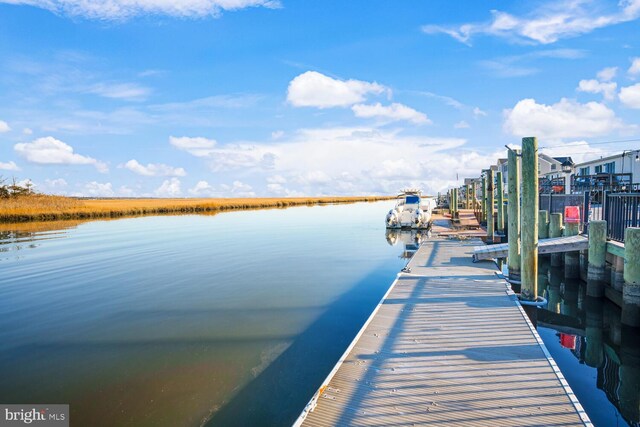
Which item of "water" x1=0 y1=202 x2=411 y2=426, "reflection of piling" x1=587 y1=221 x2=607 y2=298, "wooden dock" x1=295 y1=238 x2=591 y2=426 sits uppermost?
"reflection of piling" x1=587 y1=221 x2=607 y2=298

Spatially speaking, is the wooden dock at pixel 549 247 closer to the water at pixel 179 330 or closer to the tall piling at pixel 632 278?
the tall piling at pixel 632 278

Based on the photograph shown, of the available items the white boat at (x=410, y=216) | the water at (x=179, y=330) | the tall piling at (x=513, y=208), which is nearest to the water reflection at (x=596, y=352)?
the tall piling at (x=513, y=208)

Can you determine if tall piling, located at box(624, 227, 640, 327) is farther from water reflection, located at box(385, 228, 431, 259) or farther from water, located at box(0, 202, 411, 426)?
water reflection, located at box(385, 228, 431, 259)

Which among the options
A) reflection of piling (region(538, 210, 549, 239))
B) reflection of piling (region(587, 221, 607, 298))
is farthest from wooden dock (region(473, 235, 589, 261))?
reflection of piling (region(538, 210, 549, 239))

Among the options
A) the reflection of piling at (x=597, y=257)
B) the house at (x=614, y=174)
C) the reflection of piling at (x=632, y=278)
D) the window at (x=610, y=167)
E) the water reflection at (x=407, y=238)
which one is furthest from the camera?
the window at (x=610, y=167)

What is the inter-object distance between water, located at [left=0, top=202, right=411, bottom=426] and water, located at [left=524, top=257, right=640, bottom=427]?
14.1ft

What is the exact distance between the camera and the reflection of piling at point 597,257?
990cm

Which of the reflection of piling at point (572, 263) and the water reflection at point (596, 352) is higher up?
the reflection of piling at point (572, 263)

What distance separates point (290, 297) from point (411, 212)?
20.9m

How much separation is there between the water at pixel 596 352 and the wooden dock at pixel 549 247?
1.55 metres

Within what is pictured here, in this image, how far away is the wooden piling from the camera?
9.39 meters

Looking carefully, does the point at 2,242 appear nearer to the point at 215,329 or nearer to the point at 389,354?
the point at 215,329

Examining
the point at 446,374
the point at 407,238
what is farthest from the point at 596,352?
the point at 407,238

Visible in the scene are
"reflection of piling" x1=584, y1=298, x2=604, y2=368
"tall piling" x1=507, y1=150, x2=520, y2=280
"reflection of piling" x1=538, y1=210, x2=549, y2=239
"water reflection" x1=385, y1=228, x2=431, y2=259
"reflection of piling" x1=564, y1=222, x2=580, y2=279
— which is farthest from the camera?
"water reflection" x1=385, y1=228, x2=431, y2=259
